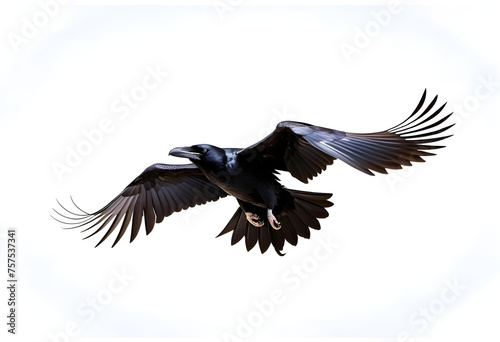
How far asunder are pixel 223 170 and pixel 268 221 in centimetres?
65

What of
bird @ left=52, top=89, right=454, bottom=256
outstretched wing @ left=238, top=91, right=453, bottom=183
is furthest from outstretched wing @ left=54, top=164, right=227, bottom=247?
outstretched wing @ left=238, top=91, right=453, bottom=183

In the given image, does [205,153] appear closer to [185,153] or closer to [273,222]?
[185,153]

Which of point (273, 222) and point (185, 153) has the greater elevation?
point (185, 153)

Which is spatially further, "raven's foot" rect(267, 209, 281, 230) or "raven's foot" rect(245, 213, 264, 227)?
"raven's foot" rect(245, 213, 264, 227)

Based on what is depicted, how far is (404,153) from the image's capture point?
5.06 m

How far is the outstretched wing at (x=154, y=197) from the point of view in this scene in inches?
256

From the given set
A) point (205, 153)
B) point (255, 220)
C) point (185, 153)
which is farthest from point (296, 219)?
point (185, 153)

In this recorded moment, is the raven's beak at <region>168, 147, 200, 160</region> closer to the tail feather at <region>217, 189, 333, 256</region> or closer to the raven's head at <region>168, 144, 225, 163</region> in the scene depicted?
the raven's head at <region>168, 144, 225, 163</region>

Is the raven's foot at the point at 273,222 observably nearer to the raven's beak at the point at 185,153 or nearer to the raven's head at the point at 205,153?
the raven's head at the point at 205,153

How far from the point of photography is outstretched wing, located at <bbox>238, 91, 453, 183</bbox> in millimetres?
4984

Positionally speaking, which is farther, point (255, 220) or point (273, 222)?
point (255, 220)

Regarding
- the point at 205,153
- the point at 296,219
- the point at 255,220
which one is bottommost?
the point at 296,219

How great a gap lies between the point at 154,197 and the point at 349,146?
2129 mm

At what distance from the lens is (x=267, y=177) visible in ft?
19.1
